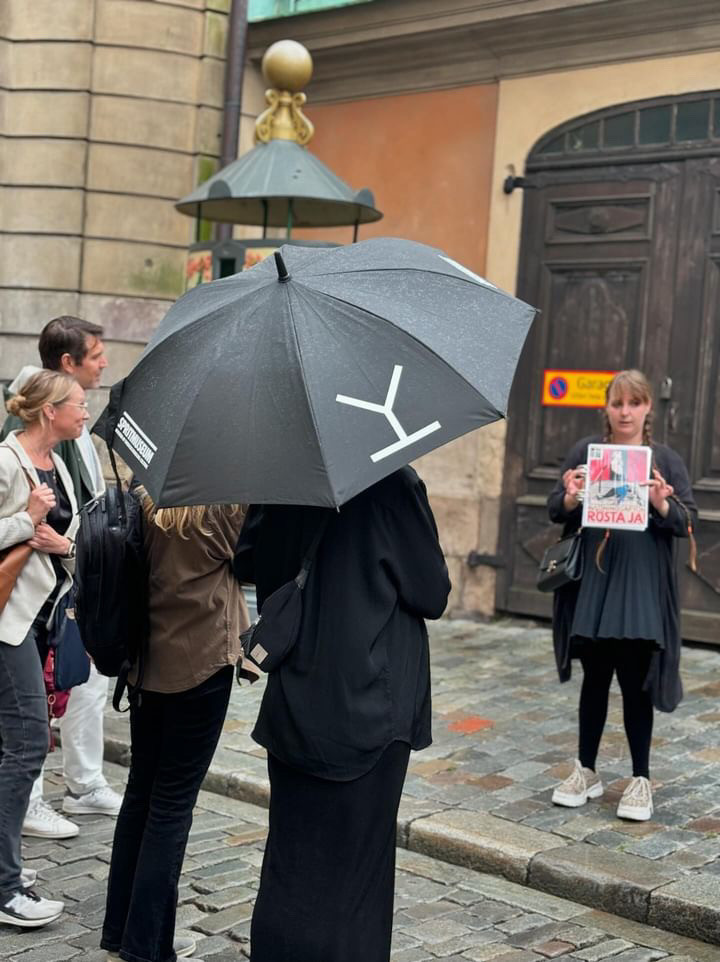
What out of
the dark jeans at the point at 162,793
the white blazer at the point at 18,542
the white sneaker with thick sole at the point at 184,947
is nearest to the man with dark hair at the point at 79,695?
the white blazer at the point at 18,542

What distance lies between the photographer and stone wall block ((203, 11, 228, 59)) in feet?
36.1

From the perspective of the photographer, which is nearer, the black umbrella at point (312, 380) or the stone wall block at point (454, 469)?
the black umbrella at point (312, 380)

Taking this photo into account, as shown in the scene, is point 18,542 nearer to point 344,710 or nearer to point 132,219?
point 344,710

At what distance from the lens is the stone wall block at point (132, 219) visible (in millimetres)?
10875

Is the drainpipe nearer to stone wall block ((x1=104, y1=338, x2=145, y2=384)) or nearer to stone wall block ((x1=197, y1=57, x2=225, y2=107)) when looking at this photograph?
stone wall block ((x1=197, y1=57, x2=225, y2=107))

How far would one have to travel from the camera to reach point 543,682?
8219 mm

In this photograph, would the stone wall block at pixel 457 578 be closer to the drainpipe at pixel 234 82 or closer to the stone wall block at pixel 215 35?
the drainpipe at pixel 234 82

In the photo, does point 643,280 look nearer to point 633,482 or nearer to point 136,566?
point 633,482

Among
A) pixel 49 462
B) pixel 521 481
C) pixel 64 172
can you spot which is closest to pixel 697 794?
pixel 49 462

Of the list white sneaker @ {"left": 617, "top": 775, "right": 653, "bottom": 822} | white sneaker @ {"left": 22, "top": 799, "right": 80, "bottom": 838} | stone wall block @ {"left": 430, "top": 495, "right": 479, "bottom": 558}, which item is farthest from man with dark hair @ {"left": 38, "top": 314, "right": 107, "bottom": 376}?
stone wall block @ {"left": 430, "top": 495, "right": 479, "bottom": 558}

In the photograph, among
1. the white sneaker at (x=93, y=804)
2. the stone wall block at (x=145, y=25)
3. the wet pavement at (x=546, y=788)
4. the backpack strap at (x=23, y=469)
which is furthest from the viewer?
the stone wall block at (x=145, y=25)

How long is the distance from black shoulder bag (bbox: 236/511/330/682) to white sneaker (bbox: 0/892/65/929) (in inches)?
71.7

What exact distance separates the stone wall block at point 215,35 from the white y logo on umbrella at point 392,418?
8522mm

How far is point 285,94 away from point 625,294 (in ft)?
8.68
